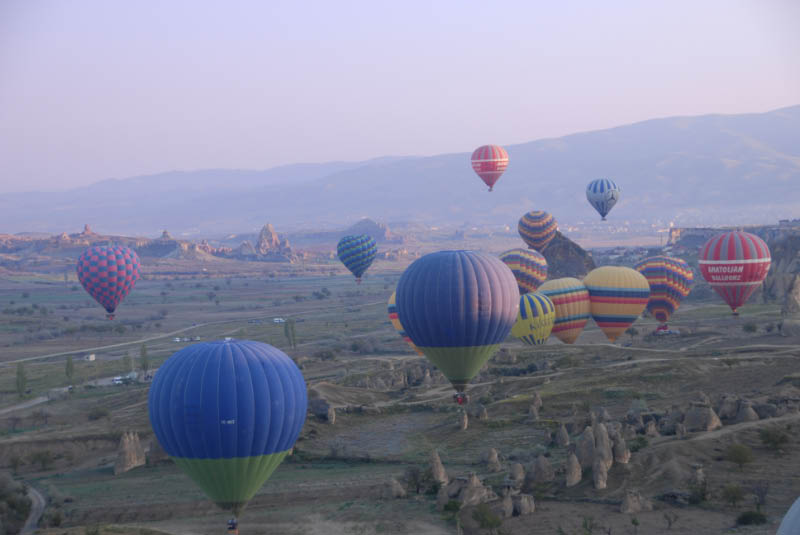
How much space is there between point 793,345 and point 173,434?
1484 inches

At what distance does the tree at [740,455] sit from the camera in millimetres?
32312

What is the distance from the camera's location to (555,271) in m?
90.0

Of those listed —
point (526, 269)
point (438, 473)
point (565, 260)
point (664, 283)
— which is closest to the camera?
point (438, 473)

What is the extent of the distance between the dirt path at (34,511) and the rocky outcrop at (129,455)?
327 cm

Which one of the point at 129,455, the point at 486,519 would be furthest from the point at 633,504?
the point at 129,455

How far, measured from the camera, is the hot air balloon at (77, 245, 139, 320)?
7500 centimetres

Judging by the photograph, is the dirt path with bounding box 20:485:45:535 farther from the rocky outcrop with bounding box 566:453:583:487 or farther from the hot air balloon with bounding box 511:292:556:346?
the hot air balloon with bounding box 511:292:556:346

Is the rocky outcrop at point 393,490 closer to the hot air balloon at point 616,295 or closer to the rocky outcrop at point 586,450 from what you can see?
the rocky outcrop at point 586,450

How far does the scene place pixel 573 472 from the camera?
3238 centimetres

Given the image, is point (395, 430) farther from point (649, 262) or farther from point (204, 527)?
point (649, 262)

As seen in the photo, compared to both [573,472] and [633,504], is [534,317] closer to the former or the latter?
[573,472]

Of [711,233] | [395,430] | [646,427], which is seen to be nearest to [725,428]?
[646,427]

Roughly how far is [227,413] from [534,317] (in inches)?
1215

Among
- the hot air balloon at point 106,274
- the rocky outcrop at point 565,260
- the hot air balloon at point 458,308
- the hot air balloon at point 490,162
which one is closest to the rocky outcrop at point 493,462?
the hot air balloon at point 458,308
